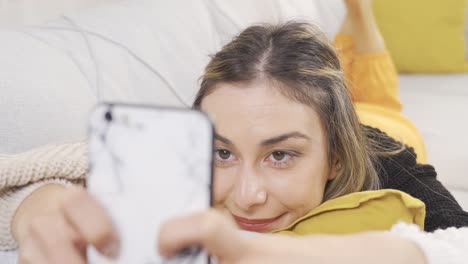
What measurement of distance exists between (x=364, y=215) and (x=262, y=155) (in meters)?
0.15

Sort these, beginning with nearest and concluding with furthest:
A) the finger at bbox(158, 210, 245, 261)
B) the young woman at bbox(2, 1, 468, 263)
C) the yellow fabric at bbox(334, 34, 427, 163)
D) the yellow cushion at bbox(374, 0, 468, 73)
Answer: the finger at bbox(158, 210, 245, 261) < the young woman at bbox(2, 1, 468, 263) < the yellow fabric at bbox(334, 34, 427, 163) < the yellow cushion at bbox(374, 0, 468, 73)

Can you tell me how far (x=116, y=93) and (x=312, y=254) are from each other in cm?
69

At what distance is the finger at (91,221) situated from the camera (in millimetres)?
409

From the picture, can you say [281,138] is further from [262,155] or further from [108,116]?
[108,116]

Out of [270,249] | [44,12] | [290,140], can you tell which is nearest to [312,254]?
[270,249]

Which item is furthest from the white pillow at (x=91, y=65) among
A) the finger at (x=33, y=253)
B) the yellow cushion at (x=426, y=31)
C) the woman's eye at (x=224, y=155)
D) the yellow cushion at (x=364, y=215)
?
the yellow cushion at (x=426, y=31)

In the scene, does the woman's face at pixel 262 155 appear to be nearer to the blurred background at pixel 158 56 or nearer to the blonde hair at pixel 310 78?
the blonde hair at pixel 310 78

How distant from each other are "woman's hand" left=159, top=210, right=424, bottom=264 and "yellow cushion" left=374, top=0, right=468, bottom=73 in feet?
5.38

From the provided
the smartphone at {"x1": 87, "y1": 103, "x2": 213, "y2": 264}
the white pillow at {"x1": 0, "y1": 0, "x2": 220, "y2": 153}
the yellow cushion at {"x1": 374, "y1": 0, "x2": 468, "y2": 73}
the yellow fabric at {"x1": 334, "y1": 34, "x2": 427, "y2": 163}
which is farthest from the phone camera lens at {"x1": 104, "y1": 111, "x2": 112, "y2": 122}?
the yellow cushion at {"x1": 374, "y1": 0, "x2": 468, "y2": 73}

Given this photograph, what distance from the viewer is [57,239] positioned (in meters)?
0.42

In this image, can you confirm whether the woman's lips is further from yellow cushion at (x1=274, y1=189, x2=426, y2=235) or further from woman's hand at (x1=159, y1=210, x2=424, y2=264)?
woman's hand at (x1=159, y1=210, x2=424, y2=264)

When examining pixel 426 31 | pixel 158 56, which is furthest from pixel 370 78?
pixel 158 56

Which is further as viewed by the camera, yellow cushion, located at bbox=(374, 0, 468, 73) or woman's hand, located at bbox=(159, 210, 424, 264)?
yellow cushion, located at bbox=(374, 0, 468, 73)

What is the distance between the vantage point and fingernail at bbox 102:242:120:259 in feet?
1.43
